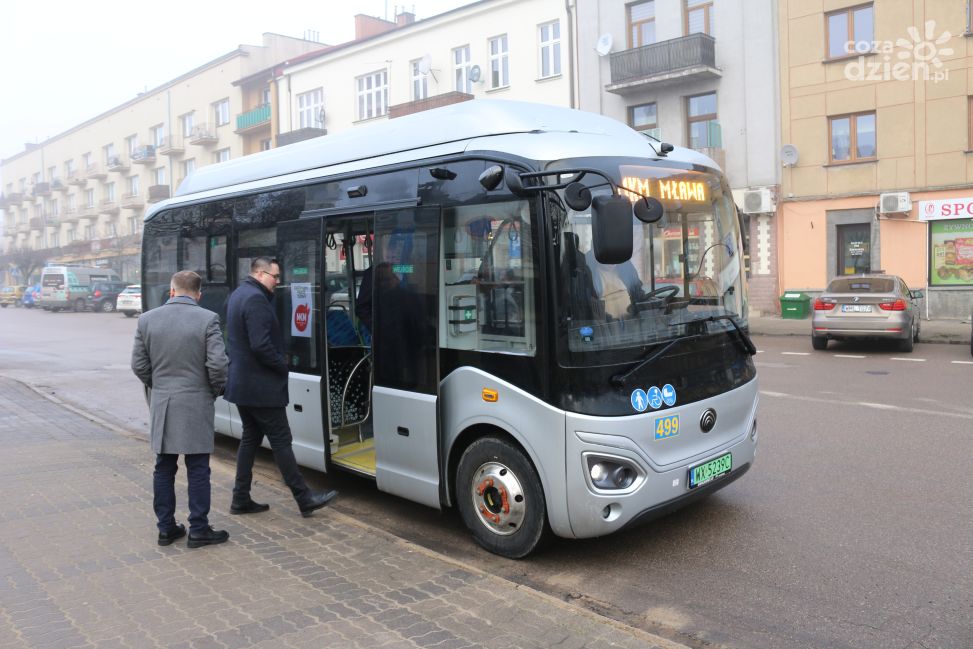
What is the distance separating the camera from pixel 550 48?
1169 inches

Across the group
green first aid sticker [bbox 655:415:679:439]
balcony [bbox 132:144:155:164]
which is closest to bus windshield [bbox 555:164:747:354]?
green first aid sticker [bbox 655:415:679:439]

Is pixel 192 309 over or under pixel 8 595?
over

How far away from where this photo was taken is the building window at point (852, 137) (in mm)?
22688

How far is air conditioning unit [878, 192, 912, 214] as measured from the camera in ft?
71.4

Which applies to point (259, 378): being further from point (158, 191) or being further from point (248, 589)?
point (158, 191)

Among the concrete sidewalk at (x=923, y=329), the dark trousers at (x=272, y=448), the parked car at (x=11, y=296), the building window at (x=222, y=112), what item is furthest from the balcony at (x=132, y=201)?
the dark trousers at (x=272, y=448)

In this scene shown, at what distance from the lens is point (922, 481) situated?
246 inches

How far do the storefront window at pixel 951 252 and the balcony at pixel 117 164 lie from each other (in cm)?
5919

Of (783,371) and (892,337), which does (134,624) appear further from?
(892,337)

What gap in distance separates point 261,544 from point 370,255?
2260 mm

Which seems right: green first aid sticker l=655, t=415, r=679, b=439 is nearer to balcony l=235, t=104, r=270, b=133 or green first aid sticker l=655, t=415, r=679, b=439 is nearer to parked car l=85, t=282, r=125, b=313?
balcony l=235, t=104, r=270, b=133

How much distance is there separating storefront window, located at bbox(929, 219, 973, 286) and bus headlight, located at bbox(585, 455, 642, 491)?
21.0m

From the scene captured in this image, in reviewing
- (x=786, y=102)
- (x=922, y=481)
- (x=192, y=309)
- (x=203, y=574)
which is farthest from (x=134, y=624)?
(x=786, y=102)

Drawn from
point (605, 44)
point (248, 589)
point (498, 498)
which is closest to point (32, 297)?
point (605, 44)
